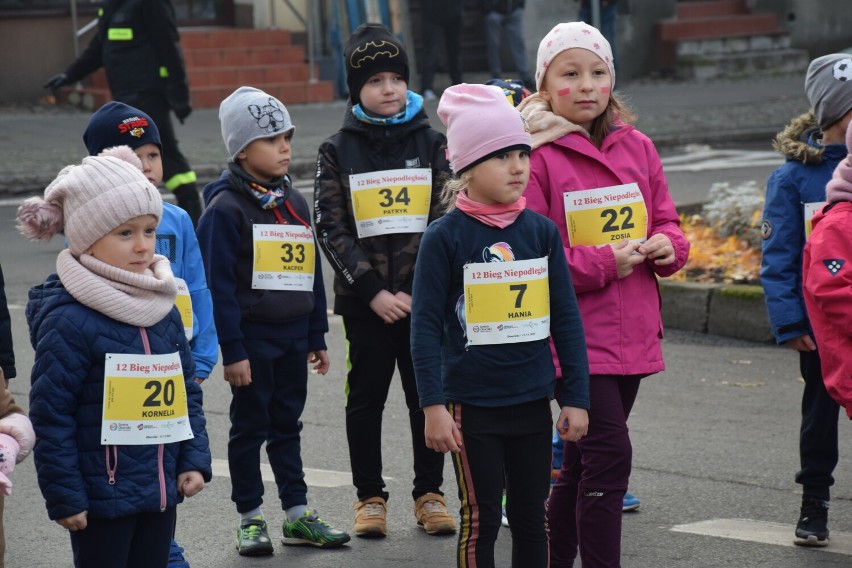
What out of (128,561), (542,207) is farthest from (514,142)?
(128,561)

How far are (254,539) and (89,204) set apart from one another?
1.76 metres

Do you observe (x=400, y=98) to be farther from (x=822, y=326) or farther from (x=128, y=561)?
(x=128, y=561)

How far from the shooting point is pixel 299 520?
5.43m

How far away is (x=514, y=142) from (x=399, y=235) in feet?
3.89

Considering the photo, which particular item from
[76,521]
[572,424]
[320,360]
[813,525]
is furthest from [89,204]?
[813,525]

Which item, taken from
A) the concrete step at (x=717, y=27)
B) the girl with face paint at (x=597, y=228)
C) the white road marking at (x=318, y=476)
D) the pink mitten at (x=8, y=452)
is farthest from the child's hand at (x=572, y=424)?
the concrete step at (x=717, y=27)

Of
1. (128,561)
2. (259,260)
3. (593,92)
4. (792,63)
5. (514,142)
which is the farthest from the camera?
(792,63)

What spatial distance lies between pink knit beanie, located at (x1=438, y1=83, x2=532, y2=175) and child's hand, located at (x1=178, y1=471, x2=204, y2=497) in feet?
3.87

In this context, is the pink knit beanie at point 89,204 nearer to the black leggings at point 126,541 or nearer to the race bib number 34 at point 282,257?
the black leggings at point 126,541

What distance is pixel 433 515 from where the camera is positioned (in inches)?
218

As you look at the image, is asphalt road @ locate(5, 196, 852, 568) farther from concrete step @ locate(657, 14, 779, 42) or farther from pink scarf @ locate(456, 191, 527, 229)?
concrete step @ locate(657, 14, 779, 42)

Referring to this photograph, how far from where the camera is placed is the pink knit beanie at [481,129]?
14.4 ft

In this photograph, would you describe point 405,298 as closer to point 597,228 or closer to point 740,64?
point 597,228

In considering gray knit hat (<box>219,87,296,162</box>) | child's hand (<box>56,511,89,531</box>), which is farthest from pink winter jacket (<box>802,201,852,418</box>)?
child's hand (<box>56,511,89,531</box>)
